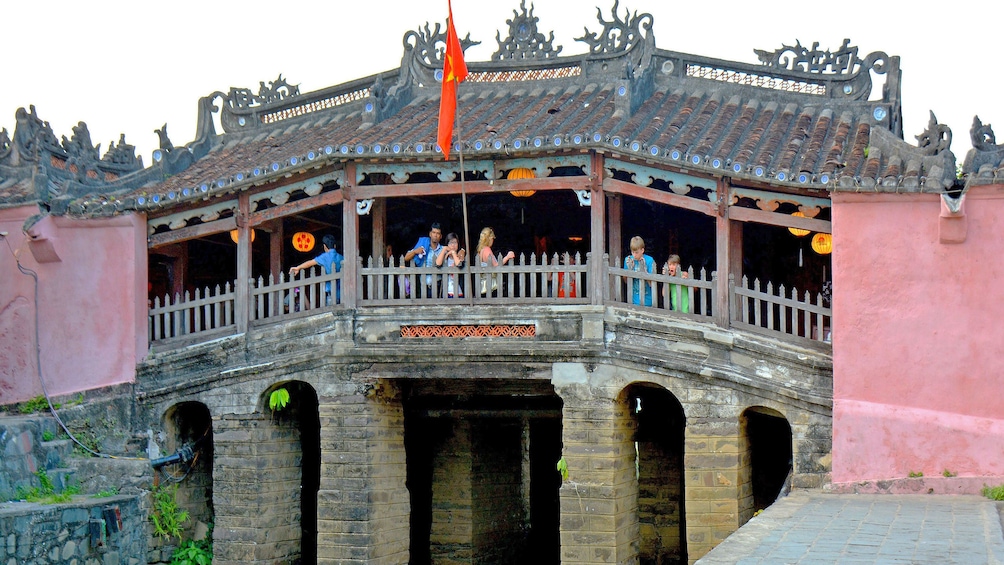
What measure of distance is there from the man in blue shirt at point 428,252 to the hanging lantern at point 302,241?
242cm

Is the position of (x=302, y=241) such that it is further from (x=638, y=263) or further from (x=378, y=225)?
(x=638, y=263)

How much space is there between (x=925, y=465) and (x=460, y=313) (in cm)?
518

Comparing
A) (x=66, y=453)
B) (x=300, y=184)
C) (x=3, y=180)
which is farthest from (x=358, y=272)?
(x=3, y=180)

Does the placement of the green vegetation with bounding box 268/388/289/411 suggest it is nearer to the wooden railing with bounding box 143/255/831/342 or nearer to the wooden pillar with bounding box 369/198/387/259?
the wooden railing with bounding box 143/255/831/342

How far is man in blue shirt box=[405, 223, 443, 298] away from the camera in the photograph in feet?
47.1

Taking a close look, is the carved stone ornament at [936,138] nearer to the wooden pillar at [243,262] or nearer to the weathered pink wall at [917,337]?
the weathered pink wall at [917,337]

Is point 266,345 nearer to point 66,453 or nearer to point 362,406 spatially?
point 362,406

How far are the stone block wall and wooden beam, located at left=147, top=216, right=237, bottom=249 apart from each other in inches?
126

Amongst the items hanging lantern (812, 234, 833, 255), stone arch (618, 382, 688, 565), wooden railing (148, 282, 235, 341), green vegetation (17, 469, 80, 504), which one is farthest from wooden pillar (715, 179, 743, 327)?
green vegetation (17, 469, 80, 504)

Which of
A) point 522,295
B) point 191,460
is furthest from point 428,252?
point 191,460

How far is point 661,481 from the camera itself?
16.6m

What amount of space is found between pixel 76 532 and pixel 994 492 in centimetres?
953

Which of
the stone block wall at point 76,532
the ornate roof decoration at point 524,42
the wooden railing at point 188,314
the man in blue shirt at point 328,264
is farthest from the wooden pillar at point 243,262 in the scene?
the ornate roof decoration at point 524,42

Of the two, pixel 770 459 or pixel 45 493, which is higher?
pixel 770 459
